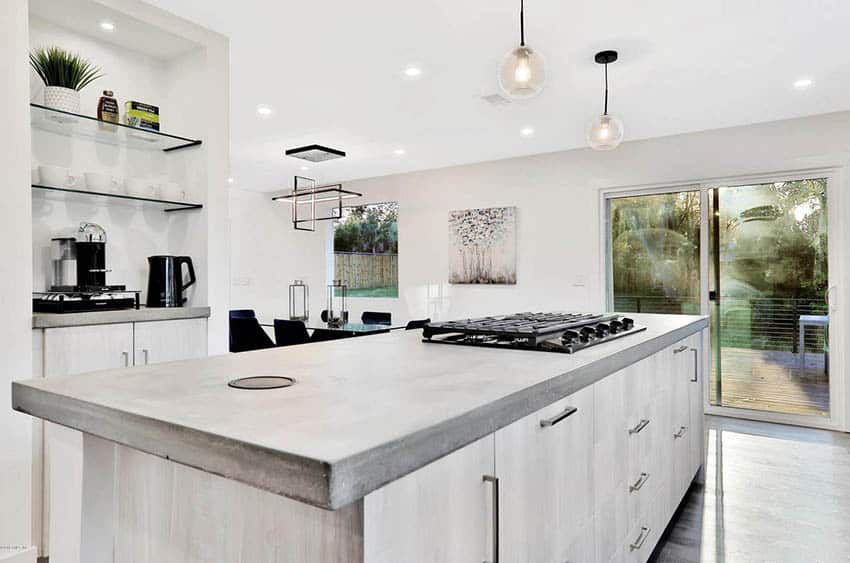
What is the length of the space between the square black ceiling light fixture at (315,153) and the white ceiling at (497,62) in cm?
11

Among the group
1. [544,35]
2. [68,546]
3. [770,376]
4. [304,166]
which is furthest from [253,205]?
[68,546]

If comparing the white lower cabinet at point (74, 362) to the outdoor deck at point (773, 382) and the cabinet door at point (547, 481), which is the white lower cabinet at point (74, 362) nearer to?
the cabinet door at point (547, 481)

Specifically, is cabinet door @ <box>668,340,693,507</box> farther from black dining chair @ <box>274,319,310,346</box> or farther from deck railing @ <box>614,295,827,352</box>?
black dining chair @ <box>274,319,310,346</box>

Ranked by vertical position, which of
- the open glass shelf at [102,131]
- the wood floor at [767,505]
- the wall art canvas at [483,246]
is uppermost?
the open glass shelf at [102,131]

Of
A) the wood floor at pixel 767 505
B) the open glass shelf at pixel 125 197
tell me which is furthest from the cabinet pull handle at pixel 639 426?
the open glass shelf at pixel 125 197

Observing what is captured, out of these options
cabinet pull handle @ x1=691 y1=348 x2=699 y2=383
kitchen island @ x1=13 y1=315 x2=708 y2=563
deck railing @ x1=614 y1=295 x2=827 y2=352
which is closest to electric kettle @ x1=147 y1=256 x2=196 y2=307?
kitchen island @ x1=13 y1=315 x2=708 y2=563

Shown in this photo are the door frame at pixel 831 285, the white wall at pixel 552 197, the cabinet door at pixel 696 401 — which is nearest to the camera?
the cabinet door at pixel 696 401

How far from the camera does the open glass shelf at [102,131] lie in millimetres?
2504

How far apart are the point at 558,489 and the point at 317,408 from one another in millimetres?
658

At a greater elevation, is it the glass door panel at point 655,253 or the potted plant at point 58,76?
the potted plant at point 58,76

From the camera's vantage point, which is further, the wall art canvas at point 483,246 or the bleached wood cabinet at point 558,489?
the wall art canvas at point 483,246

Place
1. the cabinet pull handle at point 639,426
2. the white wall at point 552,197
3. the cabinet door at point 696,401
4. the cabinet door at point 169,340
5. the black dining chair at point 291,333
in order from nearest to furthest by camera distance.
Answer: the cabinet pull handle at point 639,426 < the cabinet door at point 169,340 < the cabinet door at point 696,401 < the white wall at point 552,197 < the black dining chair at point 291,333

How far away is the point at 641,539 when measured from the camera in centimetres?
185

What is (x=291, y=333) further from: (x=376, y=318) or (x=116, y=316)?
(x=116, y=316)
